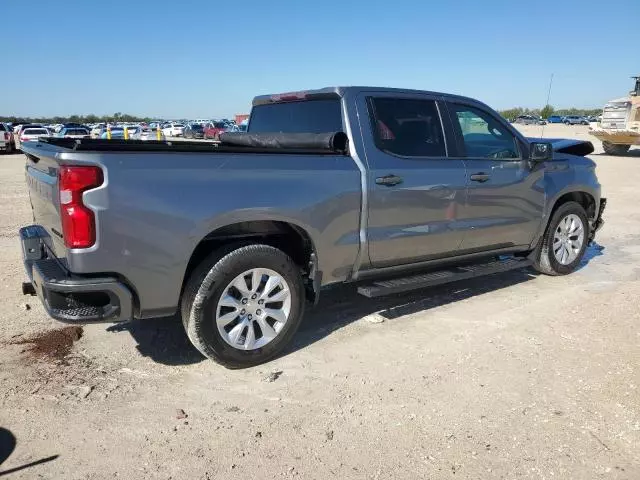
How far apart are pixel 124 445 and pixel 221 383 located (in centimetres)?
78

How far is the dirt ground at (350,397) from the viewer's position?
2650 millimetres

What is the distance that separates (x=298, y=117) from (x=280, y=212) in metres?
1.36

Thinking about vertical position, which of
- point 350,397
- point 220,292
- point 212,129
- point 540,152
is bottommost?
point 350,397

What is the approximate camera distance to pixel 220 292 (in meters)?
3.38

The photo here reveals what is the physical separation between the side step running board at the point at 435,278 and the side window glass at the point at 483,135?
102 cm

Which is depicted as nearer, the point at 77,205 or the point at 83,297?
the point at 77,205

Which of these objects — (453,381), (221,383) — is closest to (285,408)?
(221,383)

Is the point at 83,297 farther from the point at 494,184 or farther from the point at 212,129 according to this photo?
the point at 212,129

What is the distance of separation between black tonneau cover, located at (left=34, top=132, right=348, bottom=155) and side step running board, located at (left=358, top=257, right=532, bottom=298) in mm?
1076

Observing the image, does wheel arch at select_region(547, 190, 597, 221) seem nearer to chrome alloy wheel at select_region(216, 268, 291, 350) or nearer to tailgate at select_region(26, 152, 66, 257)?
chrome alloy wheel at select_region(216, 268, 291, 350)

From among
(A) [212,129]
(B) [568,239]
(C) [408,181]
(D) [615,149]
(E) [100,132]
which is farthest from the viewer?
(A) [212,129]

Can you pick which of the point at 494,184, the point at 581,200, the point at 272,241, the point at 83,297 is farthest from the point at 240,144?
the point at 581,200

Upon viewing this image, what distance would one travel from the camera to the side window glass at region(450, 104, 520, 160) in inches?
186

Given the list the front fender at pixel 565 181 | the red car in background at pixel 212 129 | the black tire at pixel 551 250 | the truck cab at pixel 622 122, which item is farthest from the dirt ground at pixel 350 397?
the red car in background at pixel 212 129
